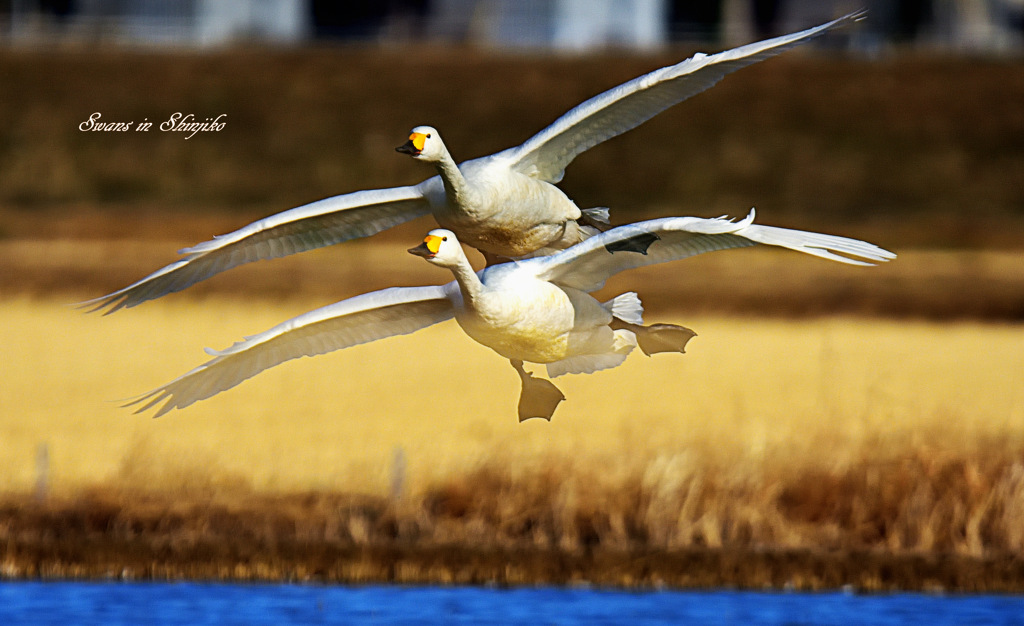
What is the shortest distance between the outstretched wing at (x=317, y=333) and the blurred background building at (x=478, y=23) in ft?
95.5

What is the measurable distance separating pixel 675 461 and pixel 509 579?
1506 mm

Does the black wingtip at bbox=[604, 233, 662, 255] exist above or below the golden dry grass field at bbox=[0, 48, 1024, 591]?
above

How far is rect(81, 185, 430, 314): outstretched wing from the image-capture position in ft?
28.5

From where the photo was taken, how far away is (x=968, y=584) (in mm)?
11891

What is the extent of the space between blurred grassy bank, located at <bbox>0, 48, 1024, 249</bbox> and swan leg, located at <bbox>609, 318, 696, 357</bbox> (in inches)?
749

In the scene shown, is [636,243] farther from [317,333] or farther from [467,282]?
[317,333]

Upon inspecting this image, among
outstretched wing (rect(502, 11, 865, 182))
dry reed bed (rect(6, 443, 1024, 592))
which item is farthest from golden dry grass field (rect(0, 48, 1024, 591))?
outstretched wing (rect(502, 11, 865, 182))

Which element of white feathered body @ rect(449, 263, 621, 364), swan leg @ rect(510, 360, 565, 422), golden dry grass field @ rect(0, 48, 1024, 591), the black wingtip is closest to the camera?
the black wingtip

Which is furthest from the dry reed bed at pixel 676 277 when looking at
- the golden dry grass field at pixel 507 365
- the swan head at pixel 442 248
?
the swan head at pixel 442 248

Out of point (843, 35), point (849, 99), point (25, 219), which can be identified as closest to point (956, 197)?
point (849, 99)

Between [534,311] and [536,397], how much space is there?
1175 mm

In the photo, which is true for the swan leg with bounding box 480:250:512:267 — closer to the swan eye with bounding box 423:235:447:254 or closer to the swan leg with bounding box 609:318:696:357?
the swan leg with bounding box 609:318:696:357

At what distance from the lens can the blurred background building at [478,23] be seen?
3922 cm

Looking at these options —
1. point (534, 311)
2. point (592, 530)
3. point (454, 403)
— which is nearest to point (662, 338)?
point (534, 311)
